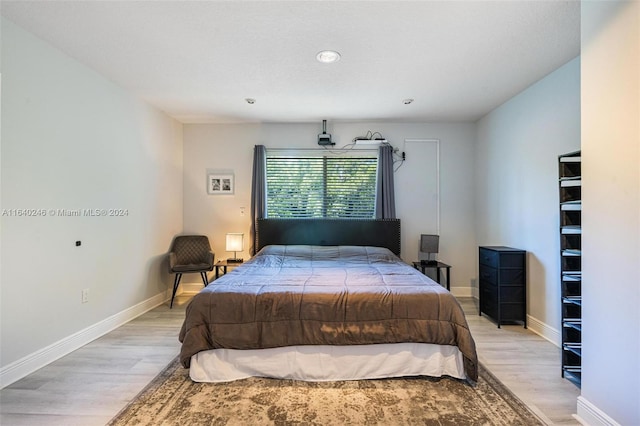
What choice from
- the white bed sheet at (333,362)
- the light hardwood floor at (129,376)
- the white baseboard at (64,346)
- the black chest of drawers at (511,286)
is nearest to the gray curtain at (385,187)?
the black chest of drawers at (511,286)

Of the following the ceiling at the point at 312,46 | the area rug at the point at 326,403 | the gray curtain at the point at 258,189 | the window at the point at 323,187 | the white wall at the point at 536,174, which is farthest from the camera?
the window at the point at 323,187

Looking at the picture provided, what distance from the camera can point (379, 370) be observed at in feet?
7.11

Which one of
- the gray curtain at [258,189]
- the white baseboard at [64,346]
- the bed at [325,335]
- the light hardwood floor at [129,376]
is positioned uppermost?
the gray curtain at [258,189]

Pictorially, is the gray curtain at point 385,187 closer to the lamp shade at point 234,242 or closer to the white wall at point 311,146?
the white wall at point 311,146

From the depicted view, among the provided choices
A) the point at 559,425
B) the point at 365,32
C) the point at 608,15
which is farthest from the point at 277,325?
the point at 608,15

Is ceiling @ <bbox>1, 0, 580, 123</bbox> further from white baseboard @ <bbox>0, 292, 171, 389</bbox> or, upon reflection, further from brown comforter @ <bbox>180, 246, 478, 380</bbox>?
white baseboard @ <bbox>0, 292, 171, 389</bbox>

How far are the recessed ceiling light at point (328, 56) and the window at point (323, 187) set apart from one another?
6.32ft

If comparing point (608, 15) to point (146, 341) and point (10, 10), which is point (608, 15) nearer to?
point (10, 10)

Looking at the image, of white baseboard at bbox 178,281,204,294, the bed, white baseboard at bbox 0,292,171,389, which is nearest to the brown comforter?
the bed

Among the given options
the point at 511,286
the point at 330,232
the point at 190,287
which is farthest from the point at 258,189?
the point at 511,286

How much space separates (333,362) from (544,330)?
7.39 feet

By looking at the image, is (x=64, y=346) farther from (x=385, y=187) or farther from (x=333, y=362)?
(x=385, y=187)

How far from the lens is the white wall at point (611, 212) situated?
146 centimetres

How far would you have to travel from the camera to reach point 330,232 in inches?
169
